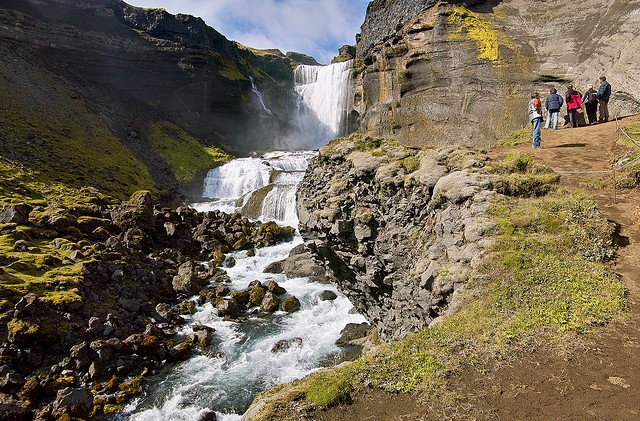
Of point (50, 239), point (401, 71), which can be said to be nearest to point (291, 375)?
point (50, 239)

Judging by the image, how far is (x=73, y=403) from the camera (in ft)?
41.2

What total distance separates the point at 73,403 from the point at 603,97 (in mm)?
24690

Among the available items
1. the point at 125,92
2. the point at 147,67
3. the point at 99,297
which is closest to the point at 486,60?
the point at 99,297

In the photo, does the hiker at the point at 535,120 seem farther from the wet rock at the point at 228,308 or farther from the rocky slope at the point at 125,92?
the rocky slope at the point at 125,92

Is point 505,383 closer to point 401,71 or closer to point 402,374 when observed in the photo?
point 402,374

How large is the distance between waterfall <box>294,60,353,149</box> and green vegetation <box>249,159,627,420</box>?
194ft

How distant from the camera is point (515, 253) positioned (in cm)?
723

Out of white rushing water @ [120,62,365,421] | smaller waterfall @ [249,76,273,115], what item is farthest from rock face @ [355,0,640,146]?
smaller waterfall @ [249,76,273,115]

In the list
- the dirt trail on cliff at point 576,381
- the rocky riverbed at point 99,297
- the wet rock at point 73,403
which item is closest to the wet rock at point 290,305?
the rocky riverbed at point 99,297

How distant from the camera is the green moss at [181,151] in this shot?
2104 inches

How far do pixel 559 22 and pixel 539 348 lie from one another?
3813 centimetres

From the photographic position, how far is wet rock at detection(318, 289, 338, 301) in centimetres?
2170

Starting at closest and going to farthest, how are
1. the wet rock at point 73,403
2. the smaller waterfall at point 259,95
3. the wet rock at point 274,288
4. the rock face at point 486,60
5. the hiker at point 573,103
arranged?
the wet rock at point 73,403
the hiker at point 573,103
the wet rock at point 274,288
the rock face at point 486,60
the smaller waterfall at point 259,95

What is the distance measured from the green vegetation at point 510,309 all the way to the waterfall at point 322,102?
59.1 m
